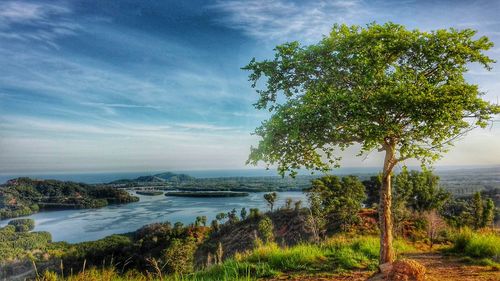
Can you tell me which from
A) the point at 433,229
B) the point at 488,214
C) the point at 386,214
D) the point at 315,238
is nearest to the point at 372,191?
the point at 488,214

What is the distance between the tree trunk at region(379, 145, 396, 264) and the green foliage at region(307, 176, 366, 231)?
60.3 ft

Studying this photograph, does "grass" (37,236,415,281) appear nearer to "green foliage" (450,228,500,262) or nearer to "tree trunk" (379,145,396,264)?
"tree trunk" (379,145,396,264)

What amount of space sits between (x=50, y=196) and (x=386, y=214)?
18347 cm

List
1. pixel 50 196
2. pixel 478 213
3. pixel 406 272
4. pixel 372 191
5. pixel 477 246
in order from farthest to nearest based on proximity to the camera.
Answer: pixel 50 196 → pixel 372 191 → pixel 478 213 → pixel 477 246 → pixel 406 272

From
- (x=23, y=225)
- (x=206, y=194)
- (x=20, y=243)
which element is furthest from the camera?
(x=206, y=194)

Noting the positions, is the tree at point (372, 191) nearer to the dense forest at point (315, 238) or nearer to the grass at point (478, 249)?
the dense forest at point (315, 238)

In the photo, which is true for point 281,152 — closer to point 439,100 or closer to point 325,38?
point 325,38

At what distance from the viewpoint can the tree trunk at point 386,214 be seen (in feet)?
27.4

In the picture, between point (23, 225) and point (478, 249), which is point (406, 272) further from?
point (23, 225)

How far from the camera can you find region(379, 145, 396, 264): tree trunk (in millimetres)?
8339

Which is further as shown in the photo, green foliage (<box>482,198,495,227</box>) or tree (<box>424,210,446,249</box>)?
green foliage (<box>482,198,495,227</box>)

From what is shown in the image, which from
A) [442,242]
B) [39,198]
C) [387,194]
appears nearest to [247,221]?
[442,242]

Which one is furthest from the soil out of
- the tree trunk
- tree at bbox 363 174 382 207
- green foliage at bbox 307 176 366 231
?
tree at bbox 363 174 382 207

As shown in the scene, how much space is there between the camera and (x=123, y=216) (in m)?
130
